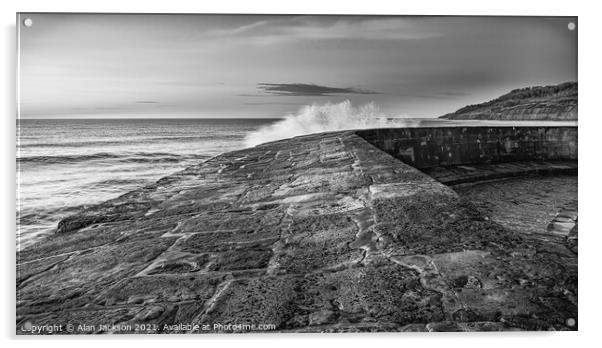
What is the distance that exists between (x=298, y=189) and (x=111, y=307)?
1.59 m

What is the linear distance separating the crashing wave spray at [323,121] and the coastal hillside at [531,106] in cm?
74

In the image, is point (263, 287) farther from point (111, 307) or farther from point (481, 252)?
point (481, 252)

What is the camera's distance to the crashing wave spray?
150 inches

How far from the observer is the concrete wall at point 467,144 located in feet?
18.0

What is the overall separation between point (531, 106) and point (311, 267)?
3501 mm

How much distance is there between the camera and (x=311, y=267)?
6.59 feet

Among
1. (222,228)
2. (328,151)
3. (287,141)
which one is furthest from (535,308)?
(287,141)

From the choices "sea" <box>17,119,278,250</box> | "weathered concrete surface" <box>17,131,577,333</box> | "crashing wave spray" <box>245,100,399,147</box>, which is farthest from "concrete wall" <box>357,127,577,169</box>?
"weathered concrete surface" <box>17,131,577,333</box>

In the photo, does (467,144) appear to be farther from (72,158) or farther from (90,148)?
(72,158)

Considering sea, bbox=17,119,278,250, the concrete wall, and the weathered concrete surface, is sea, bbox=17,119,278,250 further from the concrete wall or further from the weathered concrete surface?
the concrete wall
